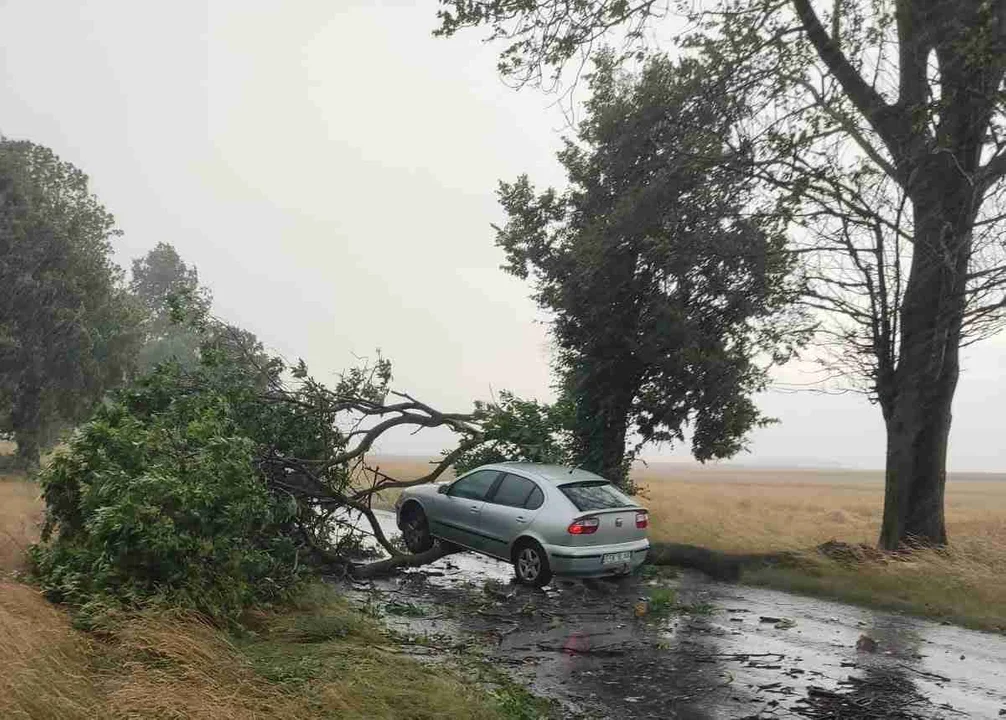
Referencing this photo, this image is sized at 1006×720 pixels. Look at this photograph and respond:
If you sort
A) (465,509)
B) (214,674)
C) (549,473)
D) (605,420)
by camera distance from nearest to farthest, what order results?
(214,674), (549,473), (465,509), (605,420)

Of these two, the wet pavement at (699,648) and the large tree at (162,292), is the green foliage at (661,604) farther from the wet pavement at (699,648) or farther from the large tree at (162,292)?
the large tree at (162,292)

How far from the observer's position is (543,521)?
11.2 meters

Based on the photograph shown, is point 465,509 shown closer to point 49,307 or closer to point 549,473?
point 549,473

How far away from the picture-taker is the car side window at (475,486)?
40.4 ft

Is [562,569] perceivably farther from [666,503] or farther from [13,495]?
[13,495]

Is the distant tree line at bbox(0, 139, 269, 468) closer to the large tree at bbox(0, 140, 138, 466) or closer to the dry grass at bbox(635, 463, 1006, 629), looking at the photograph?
the large tree at bbox(0, 140, 138, 466)

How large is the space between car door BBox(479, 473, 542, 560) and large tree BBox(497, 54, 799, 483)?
2.56 metres

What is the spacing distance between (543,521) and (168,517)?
496 centimetres

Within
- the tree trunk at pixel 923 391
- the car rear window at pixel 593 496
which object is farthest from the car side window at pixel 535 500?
the tree trunk at pixel 923 391

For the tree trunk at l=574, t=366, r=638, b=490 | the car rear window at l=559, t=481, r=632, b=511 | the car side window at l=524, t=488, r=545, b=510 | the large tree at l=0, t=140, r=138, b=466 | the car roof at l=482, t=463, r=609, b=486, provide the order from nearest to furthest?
1. the car rear window at l=559, t=481, r=632, b=511
2. the car side window at l=524, t=488, r=545, b=510
3. the car roof at l=482, t=463, r=609, b=486
4. the tree trunk at l=574, t=366, r=638, b=490
5. the large tree at l=0, t=140, r=138, b=466

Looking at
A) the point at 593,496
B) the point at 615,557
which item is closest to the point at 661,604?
the point at 615,557

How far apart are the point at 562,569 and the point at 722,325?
6569 millimetres

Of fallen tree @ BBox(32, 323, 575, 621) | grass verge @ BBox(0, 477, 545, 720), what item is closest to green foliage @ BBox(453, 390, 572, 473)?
fallen tree @ BBox(32, 323, 575, 621)

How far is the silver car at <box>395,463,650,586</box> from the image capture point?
11031mm
